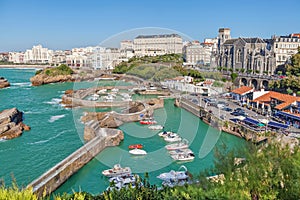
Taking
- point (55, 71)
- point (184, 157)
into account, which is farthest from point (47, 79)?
point (184, 157)

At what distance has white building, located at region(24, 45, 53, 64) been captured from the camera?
76.5 meters

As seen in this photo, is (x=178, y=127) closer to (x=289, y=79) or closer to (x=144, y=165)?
(x=144, y=165)

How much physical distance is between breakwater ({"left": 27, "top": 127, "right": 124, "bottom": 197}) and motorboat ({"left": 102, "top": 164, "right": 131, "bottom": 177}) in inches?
39.2

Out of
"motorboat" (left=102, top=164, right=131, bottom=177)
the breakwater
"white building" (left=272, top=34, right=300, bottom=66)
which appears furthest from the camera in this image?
"white building" (left=272, top=34, right=300, bottom=66)

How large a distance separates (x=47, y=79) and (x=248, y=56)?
23.8 m

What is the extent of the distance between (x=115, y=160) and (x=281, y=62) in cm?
2244

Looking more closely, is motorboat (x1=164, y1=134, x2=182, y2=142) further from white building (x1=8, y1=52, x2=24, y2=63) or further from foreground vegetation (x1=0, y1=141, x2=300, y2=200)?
white building (x1=8, y1=52, x2=24, y2=63)

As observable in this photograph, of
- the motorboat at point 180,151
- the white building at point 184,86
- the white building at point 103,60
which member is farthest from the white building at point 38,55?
the motorboat at point 180,151

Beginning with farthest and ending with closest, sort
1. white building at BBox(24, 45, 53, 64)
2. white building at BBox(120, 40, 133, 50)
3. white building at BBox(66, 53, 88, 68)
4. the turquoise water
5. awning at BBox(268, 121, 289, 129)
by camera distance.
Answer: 1. white building at BBox(24, 45, 53, 64)
2. white building at BBox(66, 53, 88, 68)
3. white building at BBox(120, 40, 133, 50)
4. awning at BBox(268, 121, 289, 129)
5. the turquoise water

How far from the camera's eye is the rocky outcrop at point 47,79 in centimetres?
3303

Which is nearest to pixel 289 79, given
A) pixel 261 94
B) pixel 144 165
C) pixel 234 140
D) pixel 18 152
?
pixel 261 94

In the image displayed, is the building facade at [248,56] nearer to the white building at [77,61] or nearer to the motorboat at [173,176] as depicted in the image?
the motorboat at [173,176]

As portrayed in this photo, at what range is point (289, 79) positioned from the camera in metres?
18.6

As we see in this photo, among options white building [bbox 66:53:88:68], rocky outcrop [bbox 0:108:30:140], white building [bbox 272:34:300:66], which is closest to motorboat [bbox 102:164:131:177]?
rocky outcrop [bbox 0:108:30:140]
